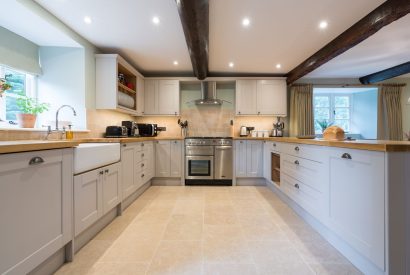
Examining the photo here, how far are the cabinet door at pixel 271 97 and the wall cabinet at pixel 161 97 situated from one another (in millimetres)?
1726

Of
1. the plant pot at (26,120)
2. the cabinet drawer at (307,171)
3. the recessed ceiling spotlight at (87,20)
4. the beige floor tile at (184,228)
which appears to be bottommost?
the beige floor tile at (184,228)

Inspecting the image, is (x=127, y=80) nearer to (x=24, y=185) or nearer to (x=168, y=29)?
(x=168, y=29)

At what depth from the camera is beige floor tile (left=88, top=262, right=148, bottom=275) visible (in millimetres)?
1385

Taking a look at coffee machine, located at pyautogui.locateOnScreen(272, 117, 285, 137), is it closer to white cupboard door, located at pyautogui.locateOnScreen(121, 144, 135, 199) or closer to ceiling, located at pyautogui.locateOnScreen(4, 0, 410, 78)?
ceiling, located at pyautogui.locateOnScreen(4, 0, 410, 78)

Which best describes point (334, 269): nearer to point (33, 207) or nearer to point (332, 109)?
point (33, 207)

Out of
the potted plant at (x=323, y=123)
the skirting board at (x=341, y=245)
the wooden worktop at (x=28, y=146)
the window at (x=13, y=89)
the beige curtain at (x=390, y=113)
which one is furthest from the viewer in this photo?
the potted plant at (x=323, y=123)

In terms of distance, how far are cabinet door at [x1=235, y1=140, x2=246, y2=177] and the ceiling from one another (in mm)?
1488

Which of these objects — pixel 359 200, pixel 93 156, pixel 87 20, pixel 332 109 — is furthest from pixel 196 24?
pixel 332 109

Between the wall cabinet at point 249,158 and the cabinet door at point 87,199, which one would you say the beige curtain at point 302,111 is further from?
the cabinet door at point 87,199

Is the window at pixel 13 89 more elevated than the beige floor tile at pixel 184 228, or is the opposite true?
the window at pixel 13 89

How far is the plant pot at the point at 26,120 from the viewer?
2.07 m

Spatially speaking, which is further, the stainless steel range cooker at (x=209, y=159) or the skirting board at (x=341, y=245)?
the stainless steel range cooker at (x=209, y=159)

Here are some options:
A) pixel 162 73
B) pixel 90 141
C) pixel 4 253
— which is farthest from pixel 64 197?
pixel 162 73

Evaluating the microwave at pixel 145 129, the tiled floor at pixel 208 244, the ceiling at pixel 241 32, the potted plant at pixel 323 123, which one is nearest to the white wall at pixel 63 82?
the ceiling at pixel 241 32
